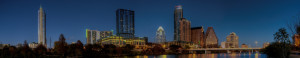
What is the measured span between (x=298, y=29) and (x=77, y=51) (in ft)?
203

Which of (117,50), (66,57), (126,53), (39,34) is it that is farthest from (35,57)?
(39,34)

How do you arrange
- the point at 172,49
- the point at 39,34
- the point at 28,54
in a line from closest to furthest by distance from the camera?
the point at 28,54
the point at 172,49
the point at 39,34

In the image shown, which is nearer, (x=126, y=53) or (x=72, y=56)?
(x=72, y=56)

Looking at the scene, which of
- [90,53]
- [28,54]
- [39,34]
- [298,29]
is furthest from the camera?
[39,34]

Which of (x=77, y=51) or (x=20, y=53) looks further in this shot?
(x=77, y=51)

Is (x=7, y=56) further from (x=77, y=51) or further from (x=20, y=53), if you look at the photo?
(x=77, y=51)

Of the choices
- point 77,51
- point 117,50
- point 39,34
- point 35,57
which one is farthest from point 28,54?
point 39,34

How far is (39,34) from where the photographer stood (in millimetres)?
183000

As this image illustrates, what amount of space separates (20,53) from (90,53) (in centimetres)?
6175

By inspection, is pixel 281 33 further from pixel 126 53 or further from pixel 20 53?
pixel 126 53

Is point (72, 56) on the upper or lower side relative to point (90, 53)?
lower

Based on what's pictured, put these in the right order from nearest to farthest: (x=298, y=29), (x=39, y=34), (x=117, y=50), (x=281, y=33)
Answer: (x=281, y=33) → (x=298, y=29) → (x=117, y=50) → (x=39, y=34)

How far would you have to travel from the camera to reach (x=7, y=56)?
6894cm

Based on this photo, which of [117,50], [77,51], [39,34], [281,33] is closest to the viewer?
[281,33]
